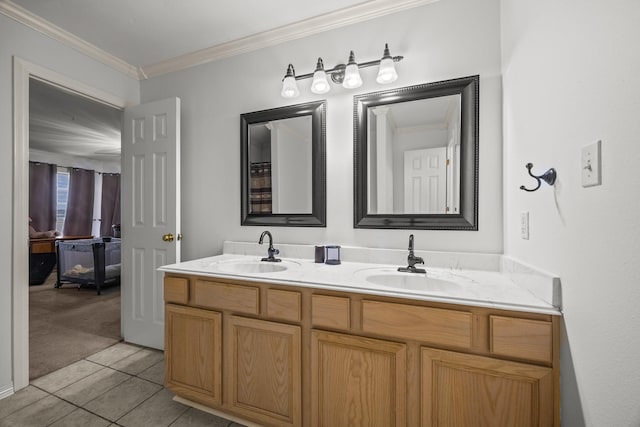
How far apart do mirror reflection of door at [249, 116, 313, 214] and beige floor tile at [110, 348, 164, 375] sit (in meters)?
1.43

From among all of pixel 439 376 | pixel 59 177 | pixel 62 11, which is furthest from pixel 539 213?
pixel 59 177

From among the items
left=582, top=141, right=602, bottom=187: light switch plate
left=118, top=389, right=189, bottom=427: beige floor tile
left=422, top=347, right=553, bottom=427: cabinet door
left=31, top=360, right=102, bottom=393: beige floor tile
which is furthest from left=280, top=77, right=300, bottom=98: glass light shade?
left=31, top=360, right=102, bottom=393: beige floor tile

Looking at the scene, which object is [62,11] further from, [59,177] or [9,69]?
[59,177]

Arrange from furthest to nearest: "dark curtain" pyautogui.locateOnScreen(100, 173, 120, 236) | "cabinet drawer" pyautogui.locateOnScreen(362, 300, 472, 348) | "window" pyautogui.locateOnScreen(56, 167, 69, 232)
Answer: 1. "dark curtain" pyautogui.locateOnScreen(100, 173, 120, 236)
2. "window" pyautogui.locateOnScreen(56, 167, 69, 232)
3. "cabinet drawer" pyautogui.locateOnScreen(362, 300, 472, 348)

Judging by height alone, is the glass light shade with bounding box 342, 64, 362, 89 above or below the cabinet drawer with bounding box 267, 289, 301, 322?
above

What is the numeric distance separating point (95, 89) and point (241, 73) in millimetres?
1219

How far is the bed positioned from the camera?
4.18 metres

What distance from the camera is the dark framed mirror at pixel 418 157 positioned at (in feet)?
5.25

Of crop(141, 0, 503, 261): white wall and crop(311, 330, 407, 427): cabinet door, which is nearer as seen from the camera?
crop(311, 330, 407, 427): cabinet door

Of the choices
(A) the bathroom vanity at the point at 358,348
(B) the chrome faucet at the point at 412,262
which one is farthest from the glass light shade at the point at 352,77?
(A) the bathroom vanity at the point at 358,348

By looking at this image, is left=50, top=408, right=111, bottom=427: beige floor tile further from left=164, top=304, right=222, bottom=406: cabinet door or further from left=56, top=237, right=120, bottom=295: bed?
left=56, top=237, right=120, bottom=295: bed

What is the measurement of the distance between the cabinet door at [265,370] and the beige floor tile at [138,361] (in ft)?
3.58

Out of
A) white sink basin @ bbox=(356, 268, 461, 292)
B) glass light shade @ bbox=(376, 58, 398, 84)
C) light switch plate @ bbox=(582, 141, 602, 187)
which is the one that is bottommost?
white sink basin @ bbox=(356, 268, 461, 292)

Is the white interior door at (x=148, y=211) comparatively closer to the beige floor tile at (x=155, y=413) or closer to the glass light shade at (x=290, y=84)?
the beige floor tile at (x=155, y=413)
